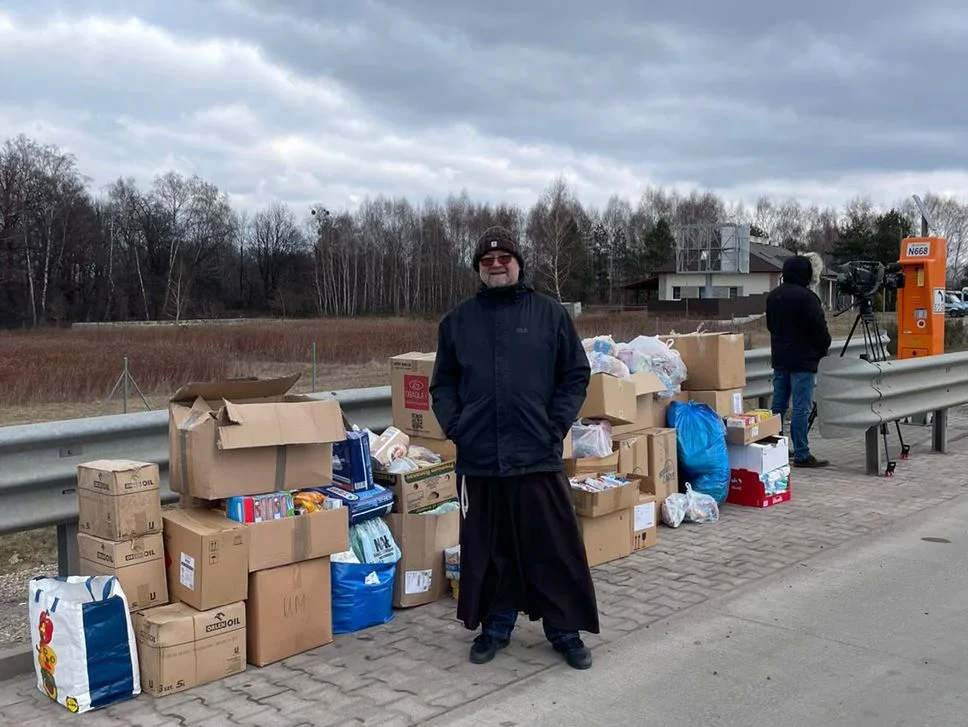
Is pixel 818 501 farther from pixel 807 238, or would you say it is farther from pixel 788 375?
pixel 807 238

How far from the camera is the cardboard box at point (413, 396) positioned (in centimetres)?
586

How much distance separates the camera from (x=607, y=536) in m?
5.68

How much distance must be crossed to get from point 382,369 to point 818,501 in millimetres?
17259

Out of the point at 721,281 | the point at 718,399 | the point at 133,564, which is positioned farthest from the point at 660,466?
the point at 721,281

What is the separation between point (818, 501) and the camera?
740 cm

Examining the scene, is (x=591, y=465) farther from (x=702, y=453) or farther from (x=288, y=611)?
(x=288, y=611)

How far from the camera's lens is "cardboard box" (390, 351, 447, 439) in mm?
5859

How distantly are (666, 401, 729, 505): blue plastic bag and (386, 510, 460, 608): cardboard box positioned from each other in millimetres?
2677

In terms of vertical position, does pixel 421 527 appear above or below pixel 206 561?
below

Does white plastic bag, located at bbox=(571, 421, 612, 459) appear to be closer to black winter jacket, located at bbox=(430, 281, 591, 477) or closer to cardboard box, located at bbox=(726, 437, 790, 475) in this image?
cardboard box, located at bbox=(726, 437, 790, 475)

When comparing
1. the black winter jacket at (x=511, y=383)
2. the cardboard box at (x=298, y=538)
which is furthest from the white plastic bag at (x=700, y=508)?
the cardboard box at (x=298, y=538)

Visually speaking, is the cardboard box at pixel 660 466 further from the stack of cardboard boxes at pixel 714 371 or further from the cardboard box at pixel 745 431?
the stack of cardboard boxes at pixel 714 371

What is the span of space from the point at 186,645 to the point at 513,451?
168 cm

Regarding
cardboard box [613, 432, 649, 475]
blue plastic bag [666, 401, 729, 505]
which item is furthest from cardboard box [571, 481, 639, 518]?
blue plastic bag [666, 401, 729, 505]
